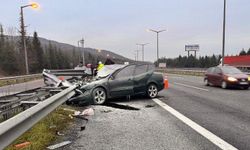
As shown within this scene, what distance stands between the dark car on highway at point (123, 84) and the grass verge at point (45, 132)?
2682 mm

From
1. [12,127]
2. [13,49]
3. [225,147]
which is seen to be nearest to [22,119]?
[12,127]

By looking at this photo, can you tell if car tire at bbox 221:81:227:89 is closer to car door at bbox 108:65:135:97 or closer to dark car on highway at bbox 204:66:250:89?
dark car on highway at bbox 204:66:250:89

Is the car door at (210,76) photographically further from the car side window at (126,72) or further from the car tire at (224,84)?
the car side window at (126,72)

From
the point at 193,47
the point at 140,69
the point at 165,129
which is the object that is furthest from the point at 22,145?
the point at 193,47

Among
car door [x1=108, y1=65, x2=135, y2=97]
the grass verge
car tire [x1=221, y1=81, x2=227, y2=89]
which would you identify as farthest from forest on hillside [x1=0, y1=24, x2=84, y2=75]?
the grass verge

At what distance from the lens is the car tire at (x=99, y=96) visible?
34.8 feet

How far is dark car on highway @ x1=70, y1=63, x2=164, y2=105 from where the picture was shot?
1058cm

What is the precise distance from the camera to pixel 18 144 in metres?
5.06

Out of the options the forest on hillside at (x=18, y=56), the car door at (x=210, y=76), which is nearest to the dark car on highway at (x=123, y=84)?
the car door at (x=210, y=76)

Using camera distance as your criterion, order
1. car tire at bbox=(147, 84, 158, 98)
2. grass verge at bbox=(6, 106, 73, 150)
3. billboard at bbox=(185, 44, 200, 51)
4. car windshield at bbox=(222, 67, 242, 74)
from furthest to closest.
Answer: billboard at bbox=(185, 44, 200, 51) → car windshield at bbox=(222, 67, 242, 74) → car tire at bbox=(147, 84, 158, 98) → grass verge at bbox=(6, 106, 73, 150)

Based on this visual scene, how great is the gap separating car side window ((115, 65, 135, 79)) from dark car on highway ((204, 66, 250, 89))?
8211mm

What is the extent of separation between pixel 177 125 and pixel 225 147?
75.1 inches

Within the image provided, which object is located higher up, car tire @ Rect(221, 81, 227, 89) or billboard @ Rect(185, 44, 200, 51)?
billboard @ Rect(185, 44, 200, 51)

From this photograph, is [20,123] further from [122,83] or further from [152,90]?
[152,90]
